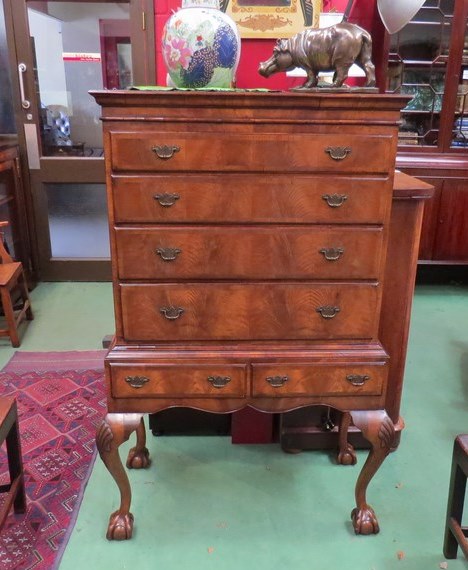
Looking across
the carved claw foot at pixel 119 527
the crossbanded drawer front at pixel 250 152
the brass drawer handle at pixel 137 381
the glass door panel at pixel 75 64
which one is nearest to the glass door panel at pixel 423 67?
the glass door panel at pixel 75 64

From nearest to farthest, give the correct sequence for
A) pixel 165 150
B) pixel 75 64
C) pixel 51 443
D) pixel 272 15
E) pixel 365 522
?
1. pixel 165 150
2. pixel 365 522
3. pixel 51 443
4. pixel 272 15
5. pixel 75 64

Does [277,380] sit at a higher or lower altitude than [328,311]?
lower

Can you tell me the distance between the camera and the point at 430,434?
2303 millimetres

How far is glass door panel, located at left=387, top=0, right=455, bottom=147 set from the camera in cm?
373

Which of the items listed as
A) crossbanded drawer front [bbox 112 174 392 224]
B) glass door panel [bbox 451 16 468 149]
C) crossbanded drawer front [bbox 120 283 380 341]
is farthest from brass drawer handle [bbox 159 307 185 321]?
glass door panel [bbox 451 16 468 149]

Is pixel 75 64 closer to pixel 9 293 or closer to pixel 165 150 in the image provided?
pixel 9 293

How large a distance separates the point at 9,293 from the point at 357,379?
7.00 ft

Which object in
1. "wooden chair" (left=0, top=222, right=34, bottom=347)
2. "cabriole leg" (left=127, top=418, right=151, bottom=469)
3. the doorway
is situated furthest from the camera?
the doorway

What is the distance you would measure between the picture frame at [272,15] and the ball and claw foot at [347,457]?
1777mm

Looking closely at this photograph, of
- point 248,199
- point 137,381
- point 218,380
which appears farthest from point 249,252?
point 137,381

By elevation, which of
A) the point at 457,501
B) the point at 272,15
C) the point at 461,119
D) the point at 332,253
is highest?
the point at 272,15

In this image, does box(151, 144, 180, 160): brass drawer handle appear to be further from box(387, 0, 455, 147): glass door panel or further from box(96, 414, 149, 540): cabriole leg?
box(387, 0, 455, 147): glass door panel

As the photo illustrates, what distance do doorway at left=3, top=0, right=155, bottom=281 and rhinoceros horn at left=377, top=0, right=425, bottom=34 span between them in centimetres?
219

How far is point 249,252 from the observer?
1523mm
